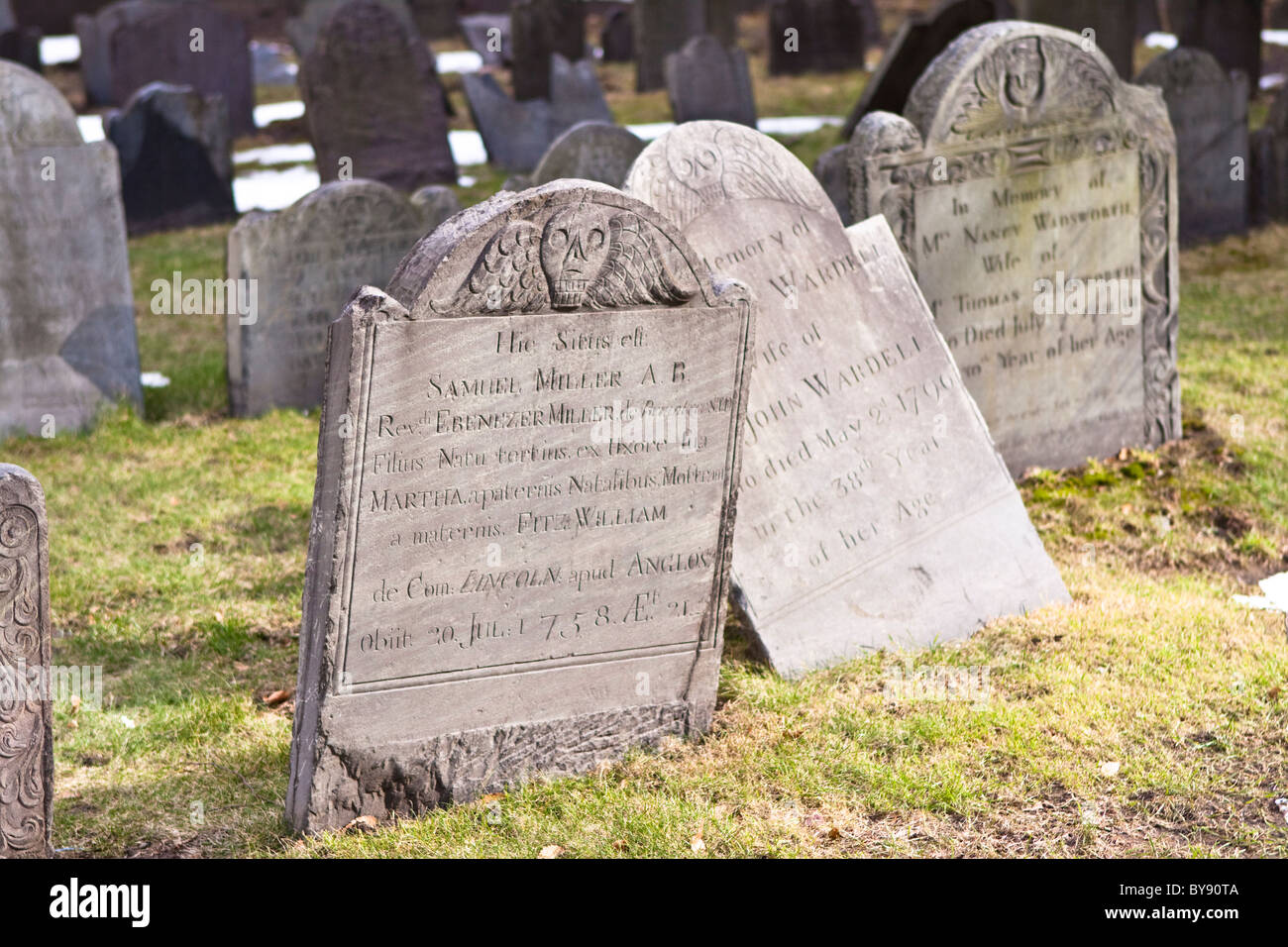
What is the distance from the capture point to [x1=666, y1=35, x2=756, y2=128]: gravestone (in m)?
16.5

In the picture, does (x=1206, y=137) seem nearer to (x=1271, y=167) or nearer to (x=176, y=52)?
(x=1271, y=167)

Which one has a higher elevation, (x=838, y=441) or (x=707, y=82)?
(x=707, y=82)

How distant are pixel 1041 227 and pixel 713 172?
2.36 metres

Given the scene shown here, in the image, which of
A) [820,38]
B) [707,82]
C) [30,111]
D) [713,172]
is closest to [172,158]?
[30,111]

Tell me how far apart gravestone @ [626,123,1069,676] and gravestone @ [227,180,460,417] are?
3.86 metres

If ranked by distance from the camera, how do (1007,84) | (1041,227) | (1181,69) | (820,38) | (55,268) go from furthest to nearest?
(820,38), (1181,69), (55,268), (1041,227), (1007,84)

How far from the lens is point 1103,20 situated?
1487cm

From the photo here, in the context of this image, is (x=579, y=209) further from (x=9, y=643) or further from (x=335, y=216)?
(x=335, y=216)

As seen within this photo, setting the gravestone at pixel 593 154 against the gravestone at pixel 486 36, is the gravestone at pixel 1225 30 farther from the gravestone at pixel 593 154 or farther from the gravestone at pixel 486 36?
the gravestone at pixel 486 36

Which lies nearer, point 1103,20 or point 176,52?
point 1103,20

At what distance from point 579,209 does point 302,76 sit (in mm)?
9952

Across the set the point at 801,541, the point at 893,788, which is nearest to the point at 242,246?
the point at 801,541

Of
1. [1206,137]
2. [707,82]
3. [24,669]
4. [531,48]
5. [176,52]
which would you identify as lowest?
[24,669]

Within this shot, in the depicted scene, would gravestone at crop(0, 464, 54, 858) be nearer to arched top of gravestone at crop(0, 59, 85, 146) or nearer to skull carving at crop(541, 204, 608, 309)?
skull carving at crop(541, 204, 608, 309)
